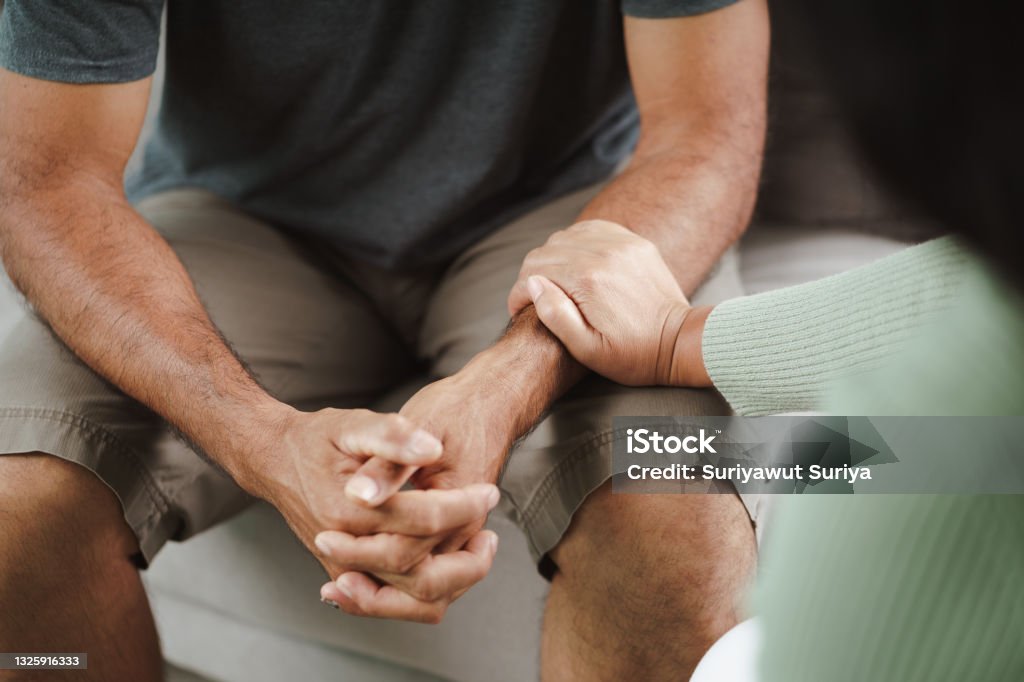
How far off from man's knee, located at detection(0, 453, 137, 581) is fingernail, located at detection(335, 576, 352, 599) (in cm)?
27

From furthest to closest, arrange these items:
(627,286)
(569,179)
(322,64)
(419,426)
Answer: (569,179) < (322,64) < (627,286) < (419,426)

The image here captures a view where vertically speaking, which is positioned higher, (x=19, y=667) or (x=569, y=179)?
(x=569, y=179)

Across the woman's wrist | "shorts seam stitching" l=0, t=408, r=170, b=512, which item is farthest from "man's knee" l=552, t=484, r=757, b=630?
"shorts seam stitching" l=0, t=408, r=170, b=512

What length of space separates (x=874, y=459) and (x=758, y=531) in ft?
1.09

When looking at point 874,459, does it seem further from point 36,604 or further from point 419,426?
point 36,604

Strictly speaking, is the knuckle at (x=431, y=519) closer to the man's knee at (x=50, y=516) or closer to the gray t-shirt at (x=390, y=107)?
the man's knee at (x=50, y=516)

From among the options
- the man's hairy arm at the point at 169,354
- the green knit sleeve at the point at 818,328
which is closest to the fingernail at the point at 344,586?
the man's hairy arm at the point at 169,354

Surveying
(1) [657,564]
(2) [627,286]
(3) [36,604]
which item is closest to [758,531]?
(1) [657,564]

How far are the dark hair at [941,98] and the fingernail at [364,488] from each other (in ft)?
1.31

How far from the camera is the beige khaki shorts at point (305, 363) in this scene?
→ 75 centimetres

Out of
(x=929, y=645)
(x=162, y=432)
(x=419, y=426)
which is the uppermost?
(x=929, y=645)

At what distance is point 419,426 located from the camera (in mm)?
658

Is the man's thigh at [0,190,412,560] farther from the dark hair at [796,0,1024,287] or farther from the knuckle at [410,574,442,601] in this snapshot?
the dark hair at [796,0,1024,287]

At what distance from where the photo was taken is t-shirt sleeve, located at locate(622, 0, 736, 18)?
0.92 metres
